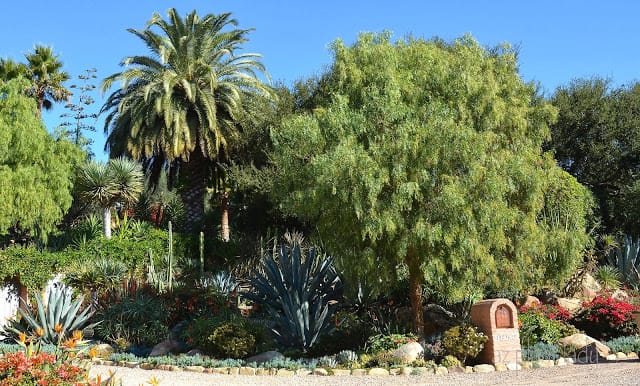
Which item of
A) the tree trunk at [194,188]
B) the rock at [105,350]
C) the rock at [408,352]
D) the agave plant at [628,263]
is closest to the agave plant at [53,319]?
the rock at [105,350]

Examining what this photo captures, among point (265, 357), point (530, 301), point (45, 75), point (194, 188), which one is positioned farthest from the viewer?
point (45, 75)

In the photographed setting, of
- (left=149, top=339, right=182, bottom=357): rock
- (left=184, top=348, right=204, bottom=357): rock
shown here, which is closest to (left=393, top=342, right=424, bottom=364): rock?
(left=184, top=348, right=204, bottom=357): rock

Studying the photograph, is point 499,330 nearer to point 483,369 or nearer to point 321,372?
point 483,369

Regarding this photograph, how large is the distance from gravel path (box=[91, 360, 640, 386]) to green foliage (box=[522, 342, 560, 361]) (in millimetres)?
743

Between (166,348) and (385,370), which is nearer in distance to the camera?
(385,370)

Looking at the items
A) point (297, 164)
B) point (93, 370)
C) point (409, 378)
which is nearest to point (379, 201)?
point (297, 164)

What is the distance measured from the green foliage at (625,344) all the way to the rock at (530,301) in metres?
2.23

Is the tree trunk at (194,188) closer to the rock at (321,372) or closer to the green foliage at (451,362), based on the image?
the rock at (321,372)

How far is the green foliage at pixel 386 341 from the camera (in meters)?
11.5

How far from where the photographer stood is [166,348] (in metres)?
13.5

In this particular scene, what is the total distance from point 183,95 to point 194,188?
12.3 feet

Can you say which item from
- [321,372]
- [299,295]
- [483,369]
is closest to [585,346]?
[483,369]

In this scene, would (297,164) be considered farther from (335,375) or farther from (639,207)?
(639,207)

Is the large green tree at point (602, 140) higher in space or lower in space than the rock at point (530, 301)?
higher
